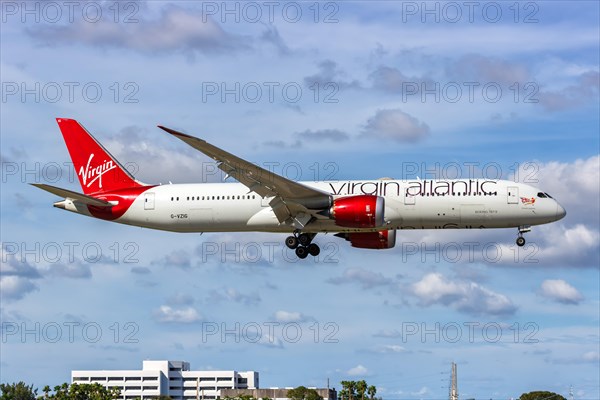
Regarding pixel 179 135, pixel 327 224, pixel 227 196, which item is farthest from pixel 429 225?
pixel 179 135

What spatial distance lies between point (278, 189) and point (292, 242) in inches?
202

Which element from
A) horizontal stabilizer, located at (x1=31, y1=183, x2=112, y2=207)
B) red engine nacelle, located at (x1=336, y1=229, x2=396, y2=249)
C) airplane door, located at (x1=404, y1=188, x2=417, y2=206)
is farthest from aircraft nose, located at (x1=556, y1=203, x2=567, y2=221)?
horizontal stabilizer, located at (x1=31, y1=183, x2=112, y2=207)

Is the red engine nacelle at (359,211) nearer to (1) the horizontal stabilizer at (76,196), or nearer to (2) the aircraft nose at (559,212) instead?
(2) the aircraft nose at (559,212)

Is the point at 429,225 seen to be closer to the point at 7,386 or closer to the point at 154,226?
the point at 154,226

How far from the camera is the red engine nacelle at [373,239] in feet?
241

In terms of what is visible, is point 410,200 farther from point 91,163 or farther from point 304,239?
point 91,163

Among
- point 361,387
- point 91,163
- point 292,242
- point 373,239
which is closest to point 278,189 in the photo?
point 292,242

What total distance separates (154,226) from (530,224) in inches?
992

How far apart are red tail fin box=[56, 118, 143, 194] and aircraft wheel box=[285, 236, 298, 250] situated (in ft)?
38.3

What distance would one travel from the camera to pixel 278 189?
222 feet

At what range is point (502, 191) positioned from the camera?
218 ft

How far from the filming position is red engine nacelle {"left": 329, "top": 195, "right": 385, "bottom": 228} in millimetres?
65500

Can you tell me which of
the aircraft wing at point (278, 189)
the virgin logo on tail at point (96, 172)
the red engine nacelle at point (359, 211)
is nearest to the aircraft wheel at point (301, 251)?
the aircraft wing at point (278, 189)

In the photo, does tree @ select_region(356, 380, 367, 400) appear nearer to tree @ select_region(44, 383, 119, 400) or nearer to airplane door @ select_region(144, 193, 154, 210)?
tree @ select_region(44, 383, 119, 400)
